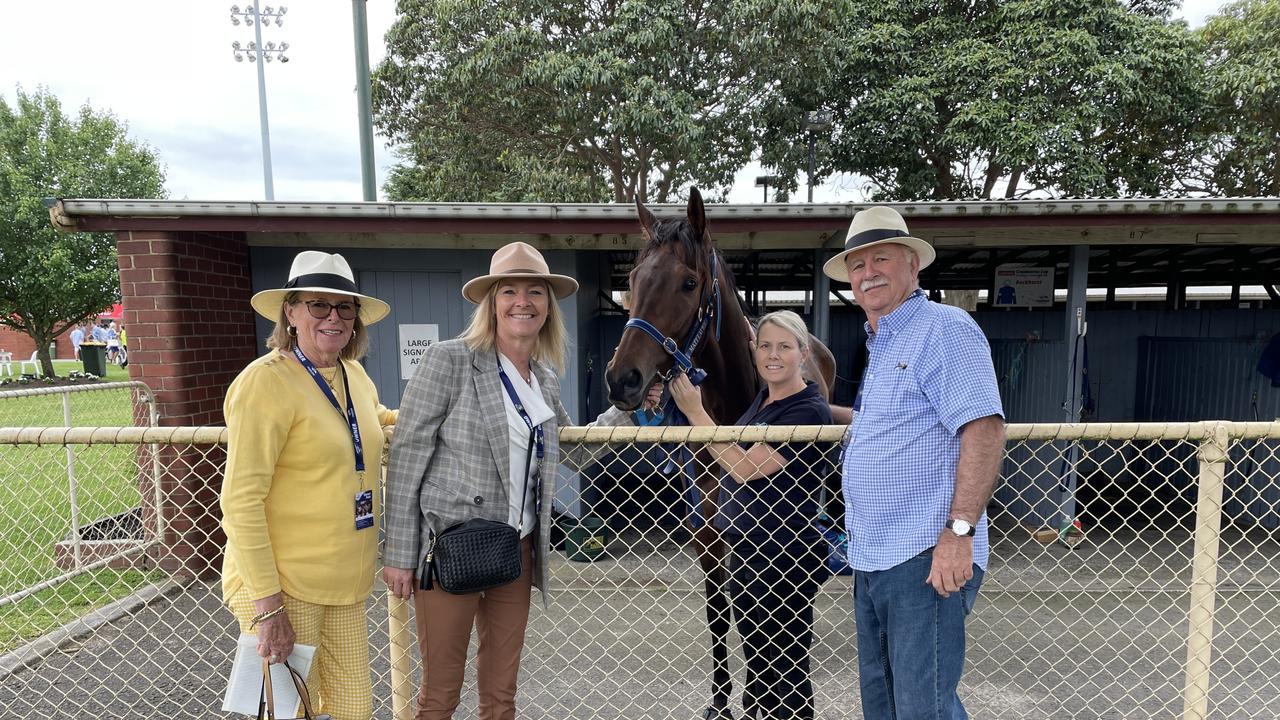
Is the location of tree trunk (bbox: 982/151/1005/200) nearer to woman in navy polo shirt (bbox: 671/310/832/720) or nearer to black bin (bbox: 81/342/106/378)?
woman in navy polo shirt (bbox: 671/310/832/720)

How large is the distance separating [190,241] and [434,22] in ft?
34.5

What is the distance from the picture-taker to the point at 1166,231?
560 centimetres

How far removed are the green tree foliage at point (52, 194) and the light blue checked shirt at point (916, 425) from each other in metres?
26.3

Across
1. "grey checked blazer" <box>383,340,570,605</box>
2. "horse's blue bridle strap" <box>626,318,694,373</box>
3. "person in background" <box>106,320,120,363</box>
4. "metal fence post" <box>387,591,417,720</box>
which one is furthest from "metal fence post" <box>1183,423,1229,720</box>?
"person in background" <box>106,320,120,363</box>

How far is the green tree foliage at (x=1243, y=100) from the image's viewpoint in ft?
42.1

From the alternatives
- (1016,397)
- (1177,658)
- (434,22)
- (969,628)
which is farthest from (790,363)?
(434,22)

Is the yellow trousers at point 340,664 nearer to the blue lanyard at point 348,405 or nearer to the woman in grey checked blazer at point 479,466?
the woman in grey checked blazer at point 479,466

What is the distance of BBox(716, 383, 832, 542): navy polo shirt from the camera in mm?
2395

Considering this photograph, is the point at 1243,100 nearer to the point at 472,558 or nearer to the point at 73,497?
the point at 472,558

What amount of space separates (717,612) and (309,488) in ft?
6.00

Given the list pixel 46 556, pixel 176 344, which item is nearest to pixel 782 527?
pixel 176 344

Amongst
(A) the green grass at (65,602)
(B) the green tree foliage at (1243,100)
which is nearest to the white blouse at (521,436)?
(A) the green grass at (65,602)

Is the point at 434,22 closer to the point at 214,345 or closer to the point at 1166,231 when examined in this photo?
the point at 214,345

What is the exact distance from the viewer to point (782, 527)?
2.40 meters
